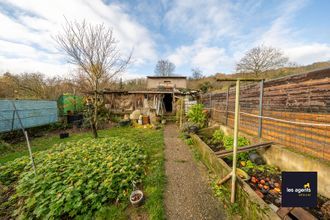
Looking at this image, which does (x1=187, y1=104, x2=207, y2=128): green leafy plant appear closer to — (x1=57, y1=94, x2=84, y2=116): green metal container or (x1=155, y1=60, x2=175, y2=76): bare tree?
(x1=57, y1=94, x2=84, y2=116): green metal container

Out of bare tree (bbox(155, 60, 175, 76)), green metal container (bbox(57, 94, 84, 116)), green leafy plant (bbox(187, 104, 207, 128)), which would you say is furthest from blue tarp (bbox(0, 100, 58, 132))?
bare tree (bbox(155, 60, 175, 76))

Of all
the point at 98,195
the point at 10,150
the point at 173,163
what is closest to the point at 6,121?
the point at 10,150

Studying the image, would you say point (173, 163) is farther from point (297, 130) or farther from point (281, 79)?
point (281, 79)

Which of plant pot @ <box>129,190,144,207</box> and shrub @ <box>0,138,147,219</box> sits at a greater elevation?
shrub @ <box>0,138,147,219</box>

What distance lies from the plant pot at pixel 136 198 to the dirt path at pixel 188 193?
0.50m

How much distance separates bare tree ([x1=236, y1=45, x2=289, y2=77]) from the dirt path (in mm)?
15383


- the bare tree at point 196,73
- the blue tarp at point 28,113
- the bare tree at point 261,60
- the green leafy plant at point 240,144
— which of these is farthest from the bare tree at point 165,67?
the green leafy plant at point 240,144

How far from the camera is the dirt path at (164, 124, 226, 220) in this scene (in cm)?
228

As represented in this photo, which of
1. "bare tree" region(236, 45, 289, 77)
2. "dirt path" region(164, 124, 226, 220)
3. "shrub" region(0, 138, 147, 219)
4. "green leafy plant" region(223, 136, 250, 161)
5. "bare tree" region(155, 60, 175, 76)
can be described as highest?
"bare tree" region(155, 60, 175, 76)

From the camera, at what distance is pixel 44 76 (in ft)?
50.3

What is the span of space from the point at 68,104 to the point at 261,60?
2009cm

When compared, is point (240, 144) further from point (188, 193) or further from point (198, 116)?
point (198, 116)

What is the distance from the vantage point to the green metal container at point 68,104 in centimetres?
1121

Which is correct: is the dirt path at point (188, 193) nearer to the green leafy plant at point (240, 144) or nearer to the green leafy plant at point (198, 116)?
the green leafy plant at point (240, 144)
